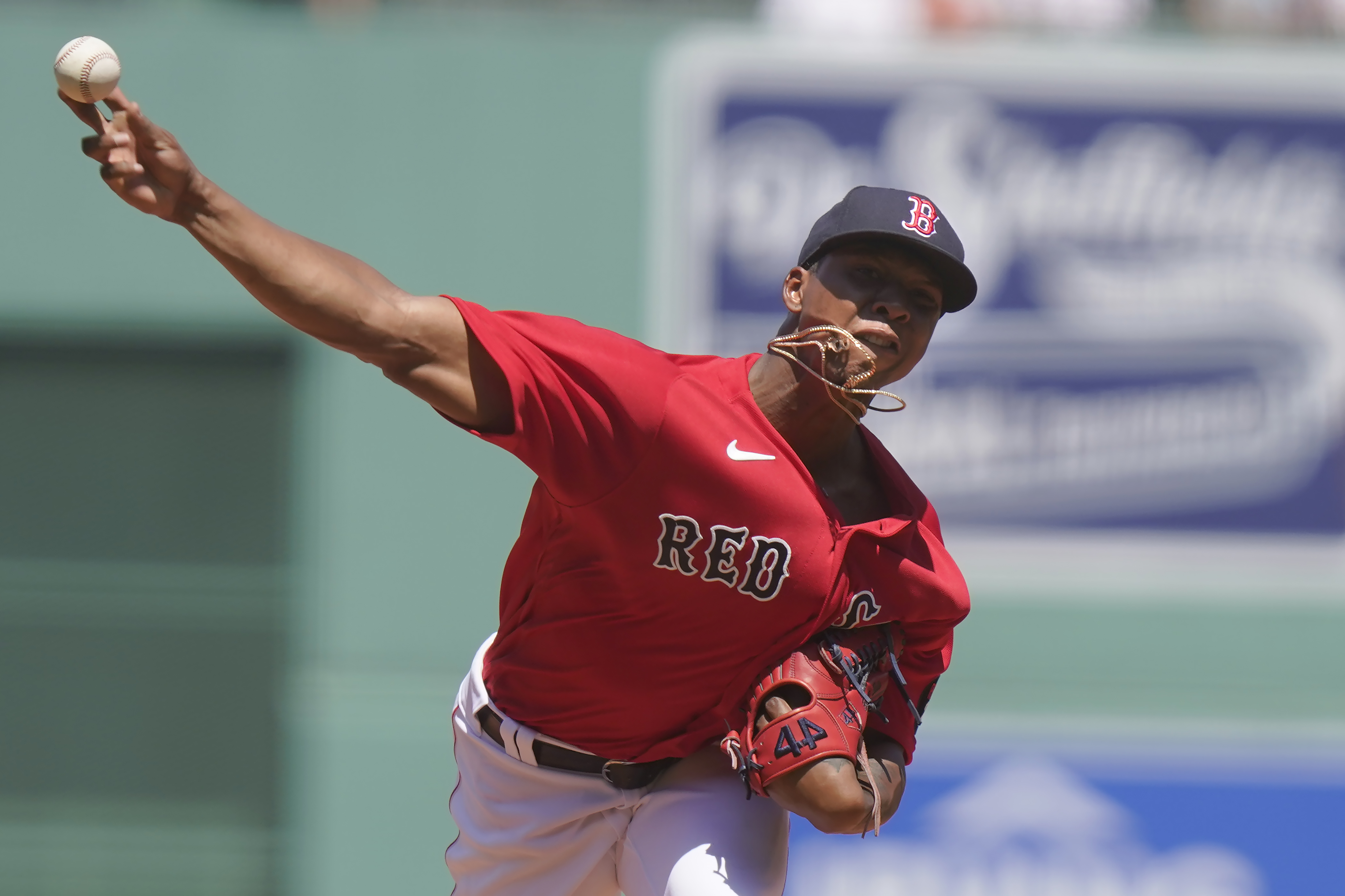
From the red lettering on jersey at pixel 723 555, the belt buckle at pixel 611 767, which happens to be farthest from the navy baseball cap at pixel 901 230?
the belt buckle at pixel 611 767

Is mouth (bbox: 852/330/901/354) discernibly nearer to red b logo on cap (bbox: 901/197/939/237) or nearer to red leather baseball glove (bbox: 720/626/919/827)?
red b logo on cap (bbox: 901/197/939/237)

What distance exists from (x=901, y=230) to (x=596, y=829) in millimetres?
1450

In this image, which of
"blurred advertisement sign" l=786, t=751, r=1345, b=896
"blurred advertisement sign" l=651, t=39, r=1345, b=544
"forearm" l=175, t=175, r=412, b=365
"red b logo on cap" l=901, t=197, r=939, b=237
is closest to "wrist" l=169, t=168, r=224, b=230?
"forearm" l=175, t=175, r=412, b=365

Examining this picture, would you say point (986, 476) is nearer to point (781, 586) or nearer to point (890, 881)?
point (890, 881)

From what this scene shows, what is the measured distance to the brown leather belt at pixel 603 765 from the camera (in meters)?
3.24

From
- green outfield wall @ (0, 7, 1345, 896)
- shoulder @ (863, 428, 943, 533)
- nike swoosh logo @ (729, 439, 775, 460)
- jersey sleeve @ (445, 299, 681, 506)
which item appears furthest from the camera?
green outfield wall @ (0, 7, 1345, 896)

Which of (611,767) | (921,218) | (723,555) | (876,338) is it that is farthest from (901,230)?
(611,767)

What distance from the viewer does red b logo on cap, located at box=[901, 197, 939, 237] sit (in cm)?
294

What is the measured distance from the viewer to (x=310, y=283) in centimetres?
232

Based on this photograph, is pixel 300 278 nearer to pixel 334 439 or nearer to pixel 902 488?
pixel 902 488

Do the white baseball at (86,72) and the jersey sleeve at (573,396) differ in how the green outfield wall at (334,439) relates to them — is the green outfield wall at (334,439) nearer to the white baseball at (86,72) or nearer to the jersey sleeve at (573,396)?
the jersey sleeve at (573,396)

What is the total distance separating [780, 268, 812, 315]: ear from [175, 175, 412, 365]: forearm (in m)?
0.94

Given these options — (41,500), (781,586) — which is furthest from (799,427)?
(41,500)

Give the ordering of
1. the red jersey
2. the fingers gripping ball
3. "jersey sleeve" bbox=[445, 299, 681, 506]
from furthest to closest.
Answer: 1. the fingers gripping ball
2. the red jersey
3. "jersey sleeve" bbox=[445, 299, 681, 506]
